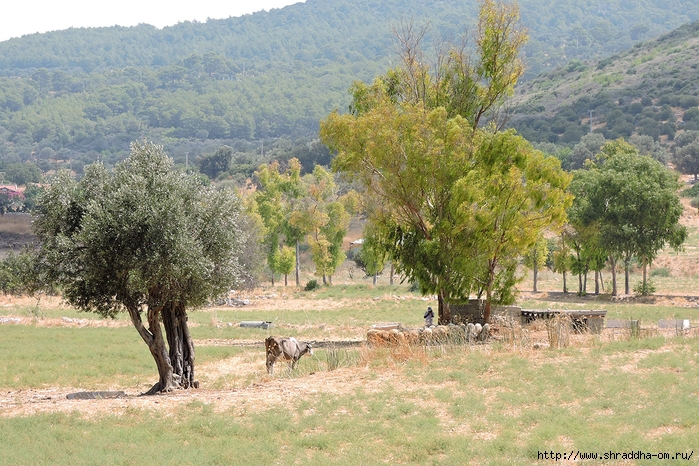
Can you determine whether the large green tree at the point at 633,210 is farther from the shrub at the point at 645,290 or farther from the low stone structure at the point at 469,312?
the low stone structure at the point at 469,312

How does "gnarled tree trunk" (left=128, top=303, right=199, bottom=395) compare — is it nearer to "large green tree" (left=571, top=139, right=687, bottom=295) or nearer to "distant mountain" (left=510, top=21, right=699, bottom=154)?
"large green tree" (left=571, top=139, right=687, bottom=295)

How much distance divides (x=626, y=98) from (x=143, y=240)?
15249cm

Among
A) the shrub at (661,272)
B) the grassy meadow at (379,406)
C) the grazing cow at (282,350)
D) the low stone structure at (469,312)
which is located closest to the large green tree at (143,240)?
the grassy meadow at (379,406)

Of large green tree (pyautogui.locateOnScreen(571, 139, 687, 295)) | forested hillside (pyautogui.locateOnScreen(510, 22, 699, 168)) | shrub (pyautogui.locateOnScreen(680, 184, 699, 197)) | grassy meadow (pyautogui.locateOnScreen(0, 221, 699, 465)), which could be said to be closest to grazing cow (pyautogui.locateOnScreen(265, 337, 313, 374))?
grassy meadow (pyautogui.locateOnScreen(0, 221, 699, 465))

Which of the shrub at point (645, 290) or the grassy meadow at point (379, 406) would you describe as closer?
Result: the grassy meadow at point (379, 406)

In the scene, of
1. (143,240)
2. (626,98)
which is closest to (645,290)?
(143,240)

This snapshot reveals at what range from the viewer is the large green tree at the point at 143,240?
1908 cm

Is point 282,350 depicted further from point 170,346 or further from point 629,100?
point 629,100

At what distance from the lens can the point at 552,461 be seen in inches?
528

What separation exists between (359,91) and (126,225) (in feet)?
A: 55.9

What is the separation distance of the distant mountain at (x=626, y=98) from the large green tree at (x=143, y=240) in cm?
12197

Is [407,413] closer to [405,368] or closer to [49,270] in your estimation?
[405,368]

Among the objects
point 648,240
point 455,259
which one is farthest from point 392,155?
point 648,240

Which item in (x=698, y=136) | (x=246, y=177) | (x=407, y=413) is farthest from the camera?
(x=246, y=177)
